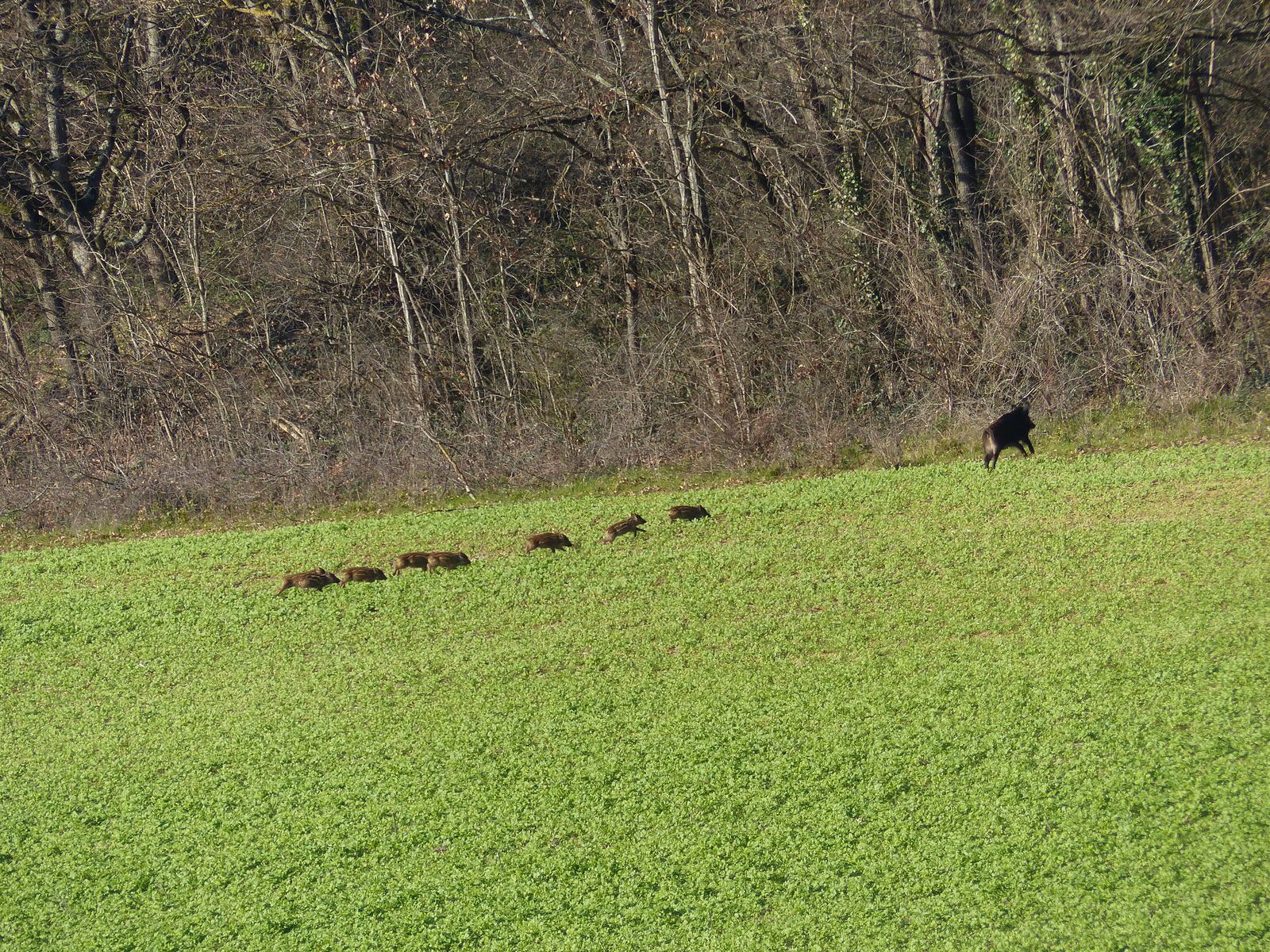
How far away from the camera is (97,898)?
19.7 feet

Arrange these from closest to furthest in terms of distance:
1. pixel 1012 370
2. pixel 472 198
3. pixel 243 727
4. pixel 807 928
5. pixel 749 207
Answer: pixel 807 928 → pixel 243 727 → pixel 1012 370 → pixel 749 207 → pixel 472 198

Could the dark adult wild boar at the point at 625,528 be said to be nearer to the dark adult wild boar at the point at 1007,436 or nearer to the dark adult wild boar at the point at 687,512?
the dark adult wild boar at the point at 687,512

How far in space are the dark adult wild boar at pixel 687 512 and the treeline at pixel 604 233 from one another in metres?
2.68

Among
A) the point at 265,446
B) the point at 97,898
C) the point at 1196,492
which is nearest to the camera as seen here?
the point at 97,898

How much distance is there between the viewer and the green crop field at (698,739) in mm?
5301

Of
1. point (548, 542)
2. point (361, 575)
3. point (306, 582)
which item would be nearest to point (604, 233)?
point (548, 542)

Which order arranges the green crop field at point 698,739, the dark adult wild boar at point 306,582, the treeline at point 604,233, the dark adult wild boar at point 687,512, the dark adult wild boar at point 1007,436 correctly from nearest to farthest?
1. the green crop field at point 698,739
2. the dark adult wild boar at point 306,582
3. the dark adult wild boar at point 687,512
4. the dark adult wild boar at point 1007,436
5. the treeline at point 604,233

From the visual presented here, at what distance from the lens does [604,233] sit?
1814 cm

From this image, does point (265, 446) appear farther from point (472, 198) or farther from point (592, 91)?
point (592, 91)

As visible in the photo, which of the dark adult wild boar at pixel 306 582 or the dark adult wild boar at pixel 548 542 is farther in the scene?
the dark adult wild boar at pixel 548 542

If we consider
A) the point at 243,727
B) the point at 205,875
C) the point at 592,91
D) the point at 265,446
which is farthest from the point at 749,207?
the point at 205,875

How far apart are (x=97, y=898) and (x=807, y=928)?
3459mm

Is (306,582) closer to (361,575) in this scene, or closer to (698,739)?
(361,575)

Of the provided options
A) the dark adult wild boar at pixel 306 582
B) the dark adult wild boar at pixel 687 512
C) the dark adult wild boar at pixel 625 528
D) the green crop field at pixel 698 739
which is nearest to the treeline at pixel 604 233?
the dark adult wild boar at pixel 687 512
